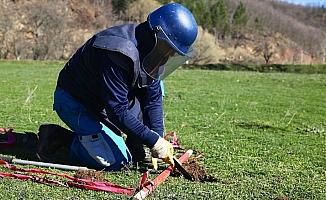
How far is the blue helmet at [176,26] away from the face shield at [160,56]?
28 millimetres

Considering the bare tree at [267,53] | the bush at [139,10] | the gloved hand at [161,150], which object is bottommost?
the bare tree at [267,53]

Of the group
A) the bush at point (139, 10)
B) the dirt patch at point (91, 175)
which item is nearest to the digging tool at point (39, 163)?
the dirt patch at point (91, 175)

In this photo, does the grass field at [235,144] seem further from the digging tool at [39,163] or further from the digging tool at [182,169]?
the digging tool at [39,163]

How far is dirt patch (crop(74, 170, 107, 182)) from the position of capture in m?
5.33

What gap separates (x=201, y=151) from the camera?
23.2 ft

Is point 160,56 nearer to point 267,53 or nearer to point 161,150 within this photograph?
point 161,150

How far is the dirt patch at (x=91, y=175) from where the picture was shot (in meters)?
5.33

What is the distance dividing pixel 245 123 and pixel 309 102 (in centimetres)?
644

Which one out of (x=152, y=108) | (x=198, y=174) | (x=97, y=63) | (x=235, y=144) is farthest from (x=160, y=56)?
(x=235, y=144)

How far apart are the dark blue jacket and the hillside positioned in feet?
158

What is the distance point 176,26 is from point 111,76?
0.76 metres

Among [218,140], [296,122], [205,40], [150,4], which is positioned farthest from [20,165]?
[150,4]

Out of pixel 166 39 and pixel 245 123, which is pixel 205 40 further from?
pixel 166 39

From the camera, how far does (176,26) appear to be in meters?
5.21
